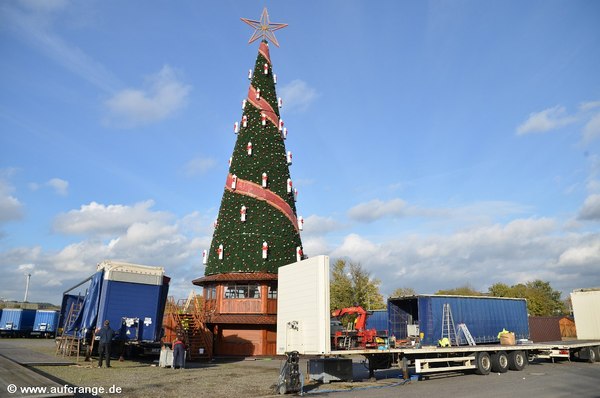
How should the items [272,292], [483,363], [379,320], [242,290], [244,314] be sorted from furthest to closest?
1. [379,320]
2. [242,290]
3. [272,292]
4. [244,314]
5. [483,363]

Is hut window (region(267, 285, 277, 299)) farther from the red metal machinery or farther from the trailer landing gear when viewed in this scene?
the trailer landing gear

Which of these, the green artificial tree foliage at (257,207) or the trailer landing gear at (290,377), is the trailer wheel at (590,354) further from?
the trailer landing gear at (290,377)

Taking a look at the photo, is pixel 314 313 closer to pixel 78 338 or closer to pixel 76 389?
pixel 76 389

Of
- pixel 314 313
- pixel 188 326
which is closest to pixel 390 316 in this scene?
pixel 314 313

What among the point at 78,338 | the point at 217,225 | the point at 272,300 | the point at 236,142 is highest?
the point at 236,142

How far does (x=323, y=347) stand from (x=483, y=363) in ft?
31.0

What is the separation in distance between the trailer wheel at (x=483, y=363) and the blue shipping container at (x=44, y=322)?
49.5m

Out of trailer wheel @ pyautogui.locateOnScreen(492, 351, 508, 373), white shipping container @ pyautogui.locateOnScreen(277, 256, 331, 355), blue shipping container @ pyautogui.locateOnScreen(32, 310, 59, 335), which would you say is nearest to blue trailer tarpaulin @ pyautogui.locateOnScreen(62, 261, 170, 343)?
white shipping container @ pyautogui.locateOnScreen(277, 256, 331, 355)

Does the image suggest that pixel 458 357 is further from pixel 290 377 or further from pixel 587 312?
pixel 587 312

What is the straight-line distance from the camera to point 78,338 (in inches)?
884

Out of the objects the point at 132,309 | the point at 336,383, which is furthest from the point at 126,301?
the point at 336,383

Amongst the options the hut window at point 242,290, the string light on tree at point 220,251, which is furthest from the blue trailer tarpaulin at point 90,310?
the string light on tree at point 220,251

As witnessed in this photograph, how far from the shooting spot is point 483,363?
1906 centimetres

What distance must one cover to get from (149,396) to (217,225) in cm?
2123
